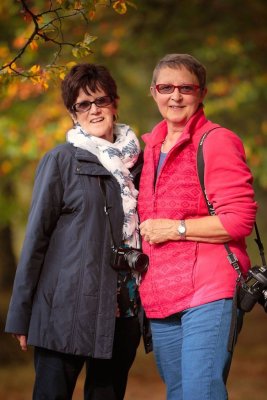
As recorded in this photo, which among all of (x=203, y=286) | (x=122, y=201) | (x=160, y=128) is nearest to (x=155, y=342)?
(x=203, y=286)

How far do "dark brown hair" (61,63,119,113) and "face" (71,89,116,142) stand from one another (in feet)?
0.09

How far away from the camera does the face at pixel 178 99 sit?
420 cm

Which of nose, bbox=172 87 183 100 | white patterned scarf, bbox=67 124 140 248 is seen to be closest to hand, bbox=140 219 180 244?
white patterned scarf, bbox=67 124 140 248

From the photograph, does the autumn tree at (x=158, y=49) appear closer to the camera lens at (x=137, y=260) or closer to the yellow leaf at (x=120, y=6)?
the yellow leaf at (x=120, y=6)

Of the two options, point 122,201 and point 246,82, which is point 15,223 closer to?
point 246,82

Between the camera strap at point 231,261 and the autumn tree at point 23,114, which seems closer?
the camera strap at point 231,261

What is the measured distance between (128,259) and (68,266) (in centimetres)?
34

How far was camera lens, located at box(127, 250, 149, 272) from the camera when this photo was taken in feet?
13.3

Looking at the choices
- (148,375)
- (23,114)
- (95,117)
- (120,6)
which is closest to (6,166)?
(23,114)

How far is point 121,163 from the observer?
14.4 ft

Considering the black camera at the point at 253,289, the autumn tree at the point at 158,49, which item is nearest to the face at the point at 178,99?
the black camera at the point at 253,289

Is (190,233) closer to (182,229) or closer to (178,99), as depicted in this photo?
(182,229)

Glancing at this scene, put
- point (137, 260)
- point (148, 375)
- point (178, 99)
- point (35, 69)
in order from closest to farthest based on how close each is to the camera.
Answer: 1. point (137, 260)
2. point (178, 99)
3. point (35, 69)
4. point (148, 375)

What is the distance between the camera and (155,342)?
425cm
